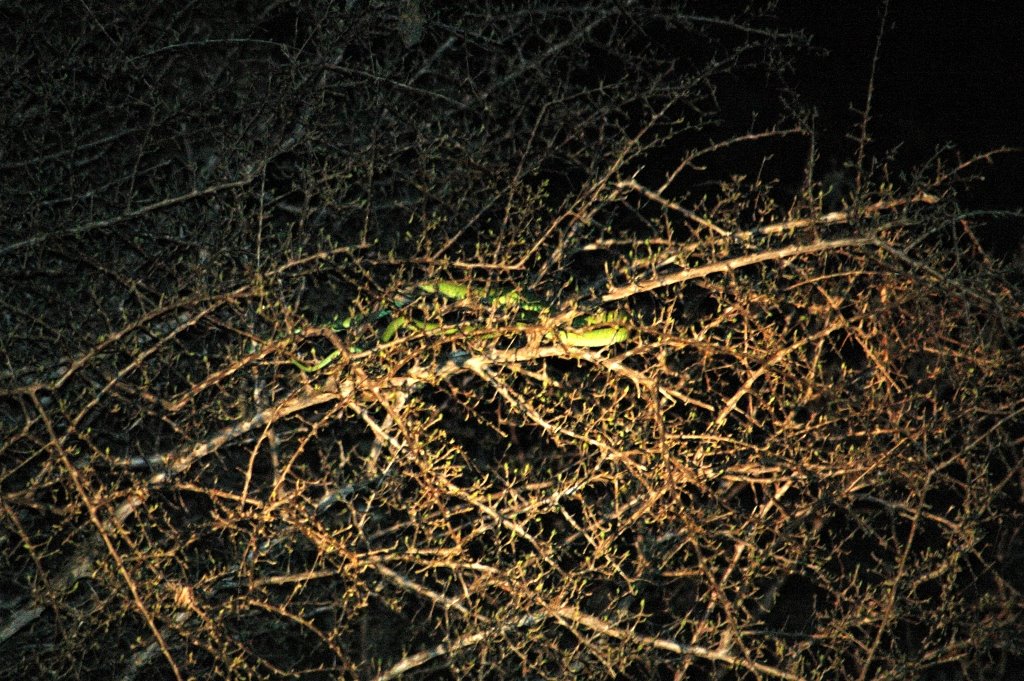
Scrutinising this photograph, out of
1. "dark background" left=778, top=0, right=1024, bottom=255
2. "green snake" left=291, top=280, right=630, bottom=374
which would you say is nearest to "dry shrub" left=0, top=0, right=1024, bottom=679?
"green snake" left=291, top=280, right=630, bottom=374

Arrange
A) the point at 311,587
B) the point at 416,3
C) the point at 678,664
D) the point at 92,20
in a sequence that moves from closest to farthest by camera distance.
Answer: the point at 678,664 → the point at 92,20 → the point at 416,3 → the point at 311,587

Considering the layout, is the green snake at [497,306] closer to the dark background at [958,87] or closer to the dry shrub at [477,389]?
the dry shrub at [477,389]

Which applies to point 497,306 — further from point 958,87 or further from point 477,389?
point 958,87

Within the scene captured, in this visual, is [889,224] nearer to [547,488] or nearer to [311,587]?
[547,488]

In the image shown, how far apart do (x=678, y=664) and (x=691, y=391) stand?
3.62ft

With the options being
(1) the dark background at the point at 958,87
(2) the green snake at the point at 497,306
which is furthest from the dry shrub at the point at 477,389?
(1) the dark background at the point at 958,87

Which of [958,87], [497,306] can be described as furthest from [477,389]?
[958,87]

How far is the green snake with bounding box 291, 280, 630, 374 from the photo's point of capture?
15.2ft

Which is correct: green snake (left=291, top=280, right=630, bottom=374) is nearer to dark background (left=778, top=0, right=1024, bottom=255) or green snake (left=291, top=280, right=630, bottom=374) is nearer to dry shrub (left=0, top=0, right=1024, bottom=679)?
dry shrub (left=0, top=0, right=1024, bottom=679)

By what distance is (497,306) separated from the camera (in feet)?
15.3

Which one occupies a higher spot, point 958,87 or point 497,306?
point 497,306

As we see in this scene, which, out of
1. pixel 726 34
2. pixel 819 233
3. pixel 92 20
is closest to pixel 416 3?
pixel 92 20

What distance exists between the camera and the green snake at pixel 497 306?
4.63 metres

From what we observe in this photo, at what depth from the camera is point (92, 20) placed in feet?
18.2
